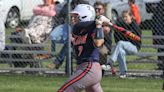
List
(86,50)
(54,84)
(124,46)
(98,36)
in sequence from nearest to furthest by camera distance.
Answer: (98,36)
(86,50)
(54,84)
(124,46)

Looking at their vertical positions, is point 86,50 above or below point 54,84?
above

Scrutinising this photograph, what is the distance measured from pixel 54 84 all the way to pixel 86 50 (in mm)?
3698

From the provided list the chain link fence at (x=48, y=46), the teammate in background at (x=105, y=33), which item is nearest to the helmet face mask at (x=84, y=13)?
the teammate in background at (x=105, y=33)

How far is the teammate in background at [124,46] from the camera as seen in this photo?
12805mm

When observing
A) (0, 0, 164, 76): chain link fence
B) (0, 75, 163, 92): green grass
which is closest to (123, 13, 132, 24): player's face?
(0, 0, 164, 76): chain link fence

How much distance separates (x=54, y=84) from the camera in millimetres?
12070

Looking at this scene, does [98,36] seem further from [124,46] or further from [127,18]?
[127,18]

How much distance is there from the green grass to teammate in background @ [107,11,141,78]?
0.33 metres

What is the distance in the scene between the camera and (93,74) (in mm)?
8320

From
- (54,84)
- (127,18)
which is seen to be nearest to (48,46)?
(54,84)

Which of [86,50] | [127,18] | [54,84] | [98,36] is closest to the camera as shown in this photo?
[98,36]

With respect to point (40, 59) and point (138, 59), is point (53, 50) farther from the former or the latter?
point (138, 59)

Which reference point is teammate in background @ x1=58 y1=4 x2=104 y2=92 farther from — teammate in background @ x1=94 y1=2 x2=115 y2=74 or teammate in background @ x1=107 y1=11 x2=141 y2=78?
teammate in background @ x1=107 y1=11 x2=141 y2=78

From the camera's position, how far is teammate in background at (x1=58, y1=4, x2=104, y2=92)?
827cm
